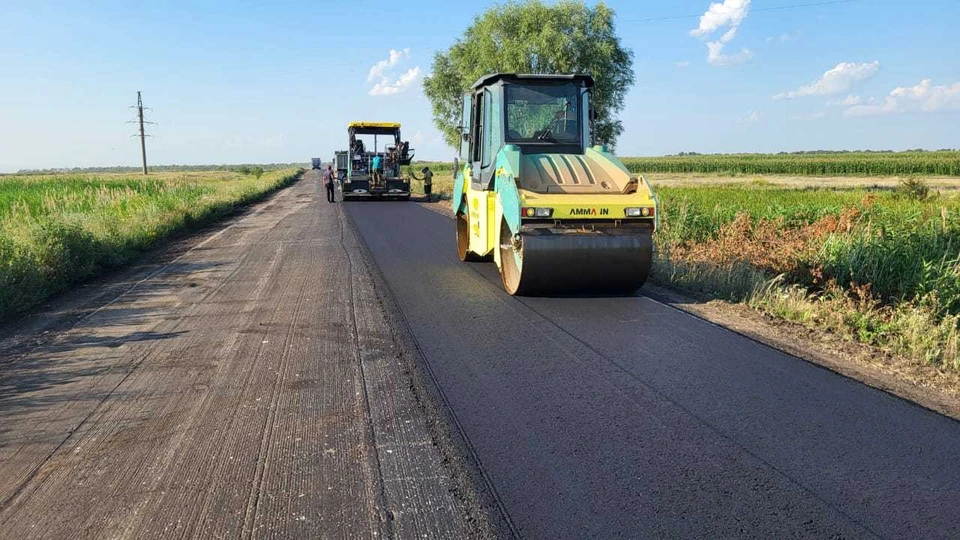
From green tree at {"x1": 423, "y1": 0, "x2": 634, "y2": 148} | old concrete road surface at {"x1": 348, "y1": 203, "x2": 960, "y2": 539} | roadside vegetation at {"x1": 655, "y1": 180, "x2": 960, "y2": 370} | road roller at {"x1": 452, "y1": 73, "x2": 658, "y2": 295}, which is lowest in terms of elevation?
old concrete road surface at {"x1": 348, "y1": 203, "x2": 960, "y2": 539}

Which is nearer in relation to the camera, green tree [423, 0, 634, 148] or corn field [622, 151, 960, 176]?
green tree [423, 0, 634, 148]

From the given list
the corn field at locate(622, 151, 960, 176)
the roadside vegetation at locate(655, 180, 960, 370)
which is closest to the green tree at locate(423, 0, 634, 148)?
the roadside vegetation at locate(655, 180, 960, 370)

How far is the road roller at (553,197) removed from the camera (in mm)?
7387

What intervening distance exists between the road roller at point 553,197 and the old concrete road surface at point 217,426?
185 centimetres

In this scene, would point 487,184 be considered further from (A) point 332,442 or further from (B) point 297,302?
(A) point 332,442

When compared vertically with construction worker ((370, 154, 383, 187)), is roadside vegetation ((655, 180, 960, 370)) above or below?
below

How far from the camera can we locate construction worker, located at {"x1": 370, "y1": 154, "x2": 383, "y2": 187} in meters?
26.0

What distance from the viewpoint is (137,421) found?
4.25 m

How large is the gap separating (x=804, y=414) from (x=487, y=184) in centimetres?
519

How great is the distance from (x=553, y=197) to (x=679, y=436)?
3966 millimetres

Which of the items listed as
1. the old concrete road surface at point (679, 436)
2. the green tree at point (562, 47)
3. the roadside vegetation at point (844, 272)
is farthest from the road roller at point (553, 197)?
the green tree at point (562, 47)

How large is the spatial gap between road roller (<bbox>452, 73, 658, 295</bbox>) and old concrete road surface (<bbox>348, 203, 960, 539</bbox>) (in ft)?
3.23

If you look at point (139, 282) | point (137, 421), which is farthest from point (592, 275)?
point (139, 282)

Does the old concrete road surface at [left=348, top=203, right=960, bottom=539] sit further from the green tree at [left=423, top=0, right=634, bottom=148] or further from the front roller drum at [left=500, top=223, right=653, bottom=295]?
the green tree at [left=423, top=0, right=634, bottom=148]
